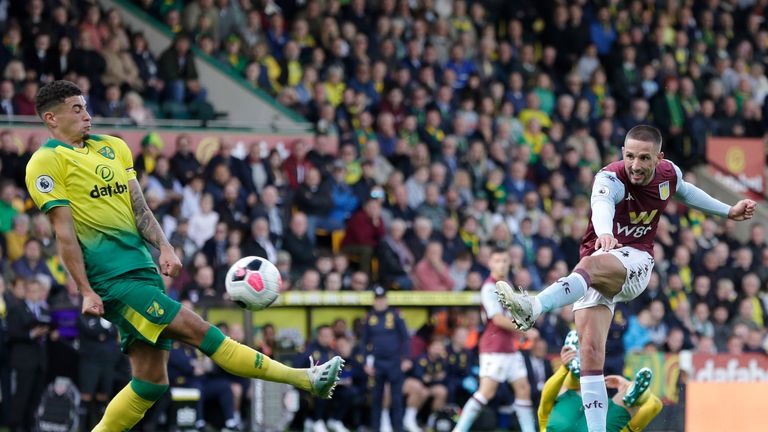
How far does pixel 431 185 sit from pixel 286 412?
4.38 metres

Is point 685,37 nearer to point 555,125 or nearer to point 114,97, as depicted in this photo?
point 555,125

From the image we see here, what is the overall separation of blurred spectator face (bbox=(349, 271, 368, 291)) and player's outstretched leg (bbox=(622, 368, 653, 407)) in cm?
690

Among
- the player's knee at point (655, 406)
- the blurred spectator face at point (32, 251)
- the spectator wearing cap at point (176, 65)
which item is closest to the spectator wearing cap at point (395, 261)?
the spectator wearing cap at point (176, 65)

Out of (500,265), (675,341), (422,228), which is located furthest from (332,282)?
(675,341)

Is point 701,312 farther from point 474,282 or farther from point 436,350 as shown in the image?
point 436,350

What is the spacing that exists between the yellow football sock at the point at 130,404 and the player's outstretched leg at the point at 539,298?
2223 millimetres

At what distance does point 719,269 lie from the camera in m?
19.8

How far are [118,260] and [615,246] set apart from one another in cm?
328

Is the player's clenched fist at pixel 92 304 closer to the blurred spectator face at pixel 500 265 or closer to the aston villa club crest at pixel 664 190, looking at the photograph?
the aston villa club crest at pixel 664 190

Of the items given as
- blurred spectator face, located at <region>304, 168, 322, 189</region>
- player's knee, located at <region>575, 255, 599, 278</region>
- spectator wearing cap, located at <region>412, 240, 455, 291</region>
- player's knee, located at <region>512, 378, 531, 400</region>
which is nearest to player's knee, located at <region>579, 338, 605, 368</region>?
player's knee, located at <region>575, 255, 599, 278</region>

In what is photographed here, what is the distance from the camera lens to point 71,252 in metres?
8.09

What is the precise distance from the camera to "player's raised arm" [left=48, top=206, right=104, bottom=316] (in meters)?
8.02

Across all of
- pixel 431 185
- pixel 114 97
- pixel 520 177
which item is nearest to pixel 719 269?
pixel 520 177

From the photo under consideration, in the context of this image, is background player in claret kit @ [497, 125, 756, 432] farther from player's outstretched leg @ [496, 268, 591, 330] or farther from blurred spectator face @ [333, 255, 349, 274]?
blurred spectator face @ [333, 255, 349, 274]
